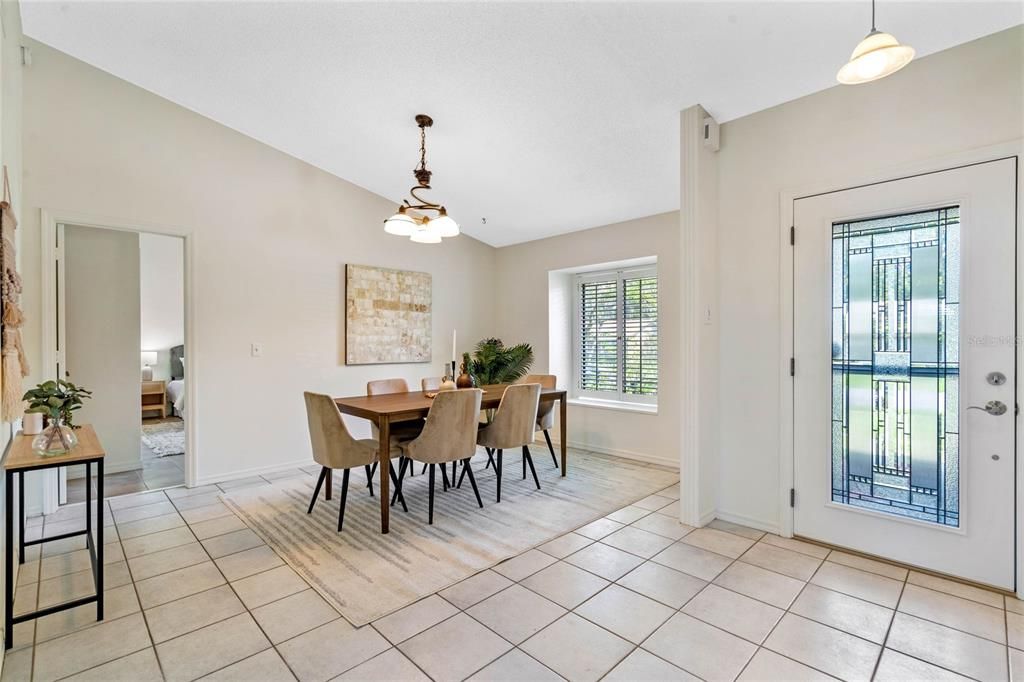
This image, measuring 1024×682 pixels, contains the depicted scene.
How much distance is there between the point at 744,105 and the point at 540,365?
336 centimetres

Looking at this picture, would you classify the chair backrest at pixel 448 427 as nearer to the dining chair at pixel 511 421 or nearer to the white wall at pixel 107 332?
the dining chair at pixel 511 421

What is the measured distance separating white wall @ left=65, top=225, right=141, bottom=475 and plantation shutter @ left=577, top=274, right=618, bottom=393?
441cm

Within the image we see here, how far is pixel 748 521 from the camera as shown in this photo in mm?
3088

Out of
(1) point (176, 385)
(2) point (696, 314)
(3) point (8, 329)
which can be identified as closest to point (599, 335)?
(2) point (696, 314)

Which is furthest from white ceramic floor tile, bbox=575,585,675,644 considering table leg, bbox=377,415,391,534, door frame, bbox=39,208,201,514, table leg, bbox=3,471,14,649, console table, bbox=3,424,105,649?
door frame, bbox=39,208,201,514

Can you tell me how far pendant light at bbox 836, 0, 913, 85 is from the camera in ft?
5.49

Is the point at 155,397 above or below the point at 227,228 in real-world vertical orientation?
below

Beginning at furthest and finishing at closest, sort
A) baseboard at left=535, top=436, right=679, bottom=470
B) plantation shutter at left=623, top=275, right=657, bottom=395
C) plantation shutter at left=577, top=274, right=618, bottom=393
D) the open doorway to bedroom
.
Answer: plantation shutter at left=577, top=274, right=618, bottom=393, plantation shutter at left=623, top=275, right=657, bottom=395, baseboard at left=535, top=436, right=679, bottom=470, the open doorway to bedroom

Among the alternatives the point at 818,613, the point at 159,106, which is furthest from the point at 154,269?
the point at 818,613

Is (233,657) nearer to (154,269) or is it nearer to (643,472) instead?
(643,472)

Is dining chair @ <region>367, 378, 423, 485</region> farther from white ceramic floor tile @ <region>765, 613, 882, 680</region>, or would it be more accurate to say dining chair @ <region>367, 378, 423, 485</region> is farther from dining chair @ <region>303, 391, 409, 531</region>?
white ceramic floor tile @ <region>765, 613, 882, 680</region>

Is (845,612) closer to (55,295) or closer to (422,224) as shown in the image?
(422,224)

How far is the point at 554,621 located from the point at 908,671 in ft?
4.17

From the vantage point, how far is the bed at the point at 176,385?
6.62 meters
